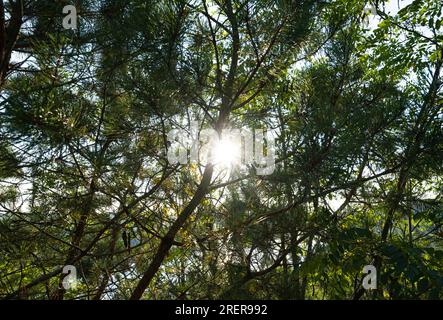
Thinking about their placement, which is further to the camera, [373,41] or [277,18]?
[373,41]

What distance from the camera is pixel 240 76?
2963 millimetres

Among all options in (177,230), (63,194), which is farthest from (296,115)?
(63,194)

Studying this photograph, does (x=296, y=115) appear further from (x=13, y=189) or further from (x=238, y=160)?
(x=13, y=189)

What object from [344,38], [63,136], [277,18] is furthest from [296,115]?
[63,136]

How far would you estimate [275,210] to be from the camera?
9.05ft

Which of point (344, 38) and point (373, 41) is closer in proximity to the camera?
point (344, 38)

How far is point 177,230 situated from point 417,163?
175 centimetres

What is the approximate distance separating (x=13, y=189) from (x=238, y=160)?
7.12 feet

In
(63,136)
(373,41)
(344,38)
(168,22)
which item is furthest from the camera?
(373,41)
